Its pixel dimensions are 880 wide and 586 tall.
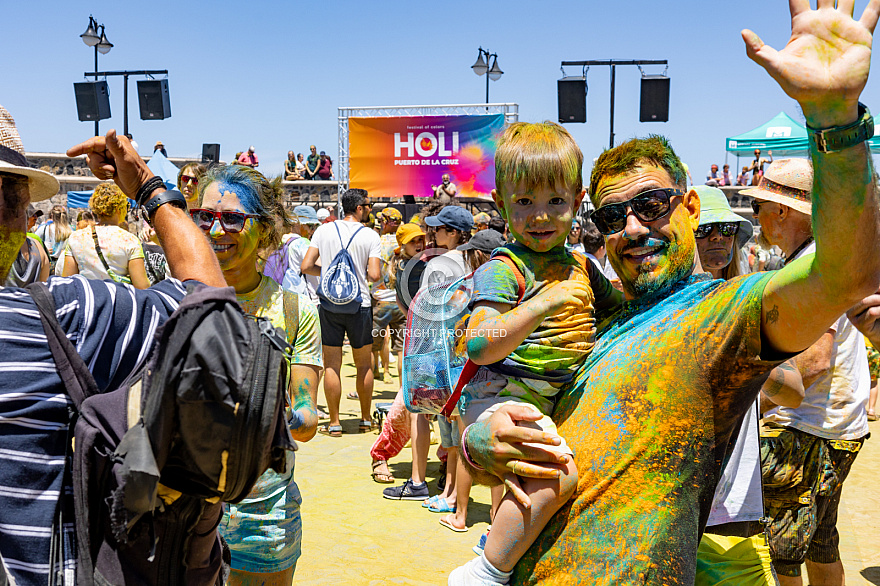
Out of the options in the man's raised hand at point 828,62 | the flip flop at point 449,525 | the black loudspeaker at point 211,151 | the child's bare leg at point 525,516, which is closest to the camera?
the man's raised hand at point 828,62

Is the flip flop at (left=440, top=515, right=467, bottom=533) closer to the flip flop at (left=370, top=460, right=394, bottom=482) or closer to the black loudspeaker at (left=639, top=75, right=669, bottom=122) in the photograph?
the flip flop at (left=370, top=460, right=394, bottom=482)

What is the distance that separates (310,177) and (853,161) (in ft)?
83.9

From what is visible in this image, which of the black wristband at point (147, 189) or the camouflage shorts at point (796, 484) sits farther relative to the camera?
the camouflage shorts at point (796, 484)

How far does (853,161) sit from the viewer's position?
50.5 inches

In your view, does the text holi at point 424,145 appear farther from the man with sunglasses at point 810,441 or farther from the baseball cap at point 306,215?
the man with sunglasses at point 810,441

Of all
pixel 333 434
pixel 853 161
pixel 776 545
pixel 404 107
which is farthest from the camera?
pixel 404 107

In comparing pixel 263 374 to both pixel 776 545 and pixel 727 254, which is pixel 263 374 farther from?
pixel 727 254

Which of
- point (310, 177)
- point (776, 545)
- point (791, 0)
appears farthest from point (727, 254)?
point (310, 177)

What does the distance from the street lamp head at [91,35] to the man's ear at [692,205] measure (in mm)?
19207

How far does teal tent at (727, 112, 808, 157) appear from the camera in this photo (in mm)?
20953

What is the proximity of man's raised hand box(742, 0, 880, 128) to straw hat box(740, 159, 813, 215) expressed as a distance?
2.53 metres

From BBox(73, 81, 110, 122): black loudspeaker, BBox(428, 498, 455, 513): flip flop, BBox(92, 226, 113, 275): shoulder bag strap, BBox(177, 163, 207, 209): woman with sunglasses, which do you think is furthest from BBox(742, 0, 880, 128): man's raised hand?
BBox(73, 81, 110, 122): black loudspeaker

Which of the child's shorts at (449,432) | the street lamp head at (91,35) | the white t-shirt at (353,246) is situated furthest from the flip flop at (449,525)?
the street lamp head at (91,35)

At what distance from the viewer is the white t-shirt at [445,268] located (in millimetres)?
5820
